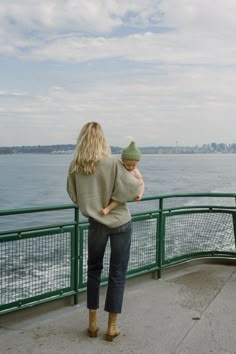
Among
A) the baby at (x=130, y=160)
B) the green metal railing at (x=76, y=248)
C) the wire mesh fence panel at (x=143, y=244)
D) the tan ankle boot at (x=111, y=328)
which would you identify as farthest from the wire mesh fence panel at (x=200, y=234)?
the baby at (x=130, y=160)

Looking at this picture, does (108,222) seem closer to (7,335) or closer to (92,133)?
(92,133)

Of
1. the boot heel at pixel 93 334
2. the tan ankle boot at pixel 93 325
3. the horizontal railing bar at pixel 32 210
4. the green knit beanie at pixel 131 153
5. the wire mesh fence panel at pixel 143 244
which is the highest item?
the green knit beanie at pixel 131 153

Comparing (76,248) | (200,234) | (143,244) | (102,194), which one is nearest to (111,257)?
(102,194)

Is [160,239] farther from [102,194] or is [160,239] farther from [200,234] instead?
[102,194]

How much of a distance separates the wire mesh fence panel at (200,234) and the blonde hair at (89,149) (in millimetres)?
2654

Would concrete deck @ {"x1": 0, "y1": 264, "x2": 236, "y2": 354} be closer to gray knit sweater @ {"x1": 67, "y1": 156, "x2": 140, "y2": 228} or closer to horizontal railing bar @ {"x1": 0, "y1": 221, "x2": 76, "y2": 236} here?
horizontal railing bar @ {"x1": 0, "y1": 221, "x2": 76, "y2": 236}

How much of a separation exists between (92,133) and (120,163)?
13.1 inches

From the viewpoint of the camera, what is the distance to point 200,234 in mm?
6418

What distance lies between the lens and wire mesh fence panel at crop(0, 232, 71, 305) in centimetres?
422

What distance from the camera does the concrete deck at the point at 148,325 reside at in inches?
148

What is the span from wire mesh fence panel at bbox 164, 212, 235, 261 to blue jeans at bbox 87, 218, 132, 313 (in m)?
2.25

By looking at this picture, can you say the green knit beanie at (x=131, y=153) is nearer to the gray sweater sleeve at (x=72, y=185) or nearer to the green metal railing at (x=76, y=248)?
the gray sweater sleeve at (x=72, y=185)

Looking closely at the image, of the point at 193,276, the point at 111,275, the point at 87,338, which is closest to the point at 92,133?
the point at 111,275

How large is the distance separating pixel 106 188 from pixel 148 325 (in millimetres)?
1499
